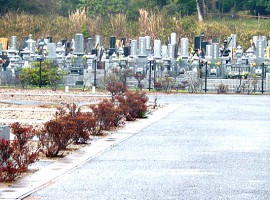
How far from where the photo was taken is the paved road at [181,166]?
1530 cm

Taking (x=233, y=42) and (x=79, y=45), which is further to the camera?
(x=233, y=42)

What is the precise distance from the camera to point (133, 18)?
8394 cm

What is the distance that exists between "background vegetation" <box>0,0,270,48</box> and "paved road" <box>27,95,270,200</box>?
4373cm

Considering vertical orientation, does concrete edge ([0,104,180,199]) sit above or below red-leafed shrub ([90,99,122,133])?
below

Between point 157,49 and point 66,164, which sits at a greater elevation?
point 157,49

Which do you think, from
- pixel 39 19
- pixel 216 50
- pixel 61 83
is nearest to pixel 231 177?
pixel 61 83

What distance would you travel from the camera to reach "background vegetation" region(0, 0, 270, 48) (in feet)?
245

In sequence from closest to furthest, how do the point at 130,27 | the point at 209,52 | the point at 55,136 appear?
the point at 55,136 → the point at 209,52 → the point at 130,27

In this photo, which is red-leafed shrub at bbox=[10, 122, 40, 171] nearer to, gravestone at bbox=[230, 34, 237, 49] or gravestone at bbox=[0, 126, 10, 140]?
gravestone at bbox=[0, 126, 10, 140]

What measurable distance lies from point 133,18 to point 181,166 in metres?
65.7

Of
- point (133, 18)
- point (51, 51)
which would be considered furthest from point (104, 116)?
point (133, 18)

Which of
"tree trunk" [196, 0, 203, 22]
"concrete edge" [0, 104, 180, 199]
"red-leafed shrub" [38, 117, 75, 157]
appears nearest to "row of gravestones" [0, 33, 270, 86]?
"tree trunk" [196, 0, 203, 22]

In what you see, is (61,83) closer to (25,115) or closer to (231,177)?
(25,115)

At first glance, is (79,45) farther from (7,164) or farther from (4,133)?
(7,164)
